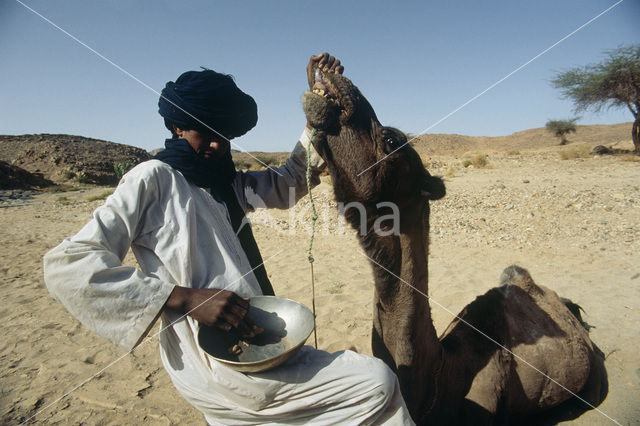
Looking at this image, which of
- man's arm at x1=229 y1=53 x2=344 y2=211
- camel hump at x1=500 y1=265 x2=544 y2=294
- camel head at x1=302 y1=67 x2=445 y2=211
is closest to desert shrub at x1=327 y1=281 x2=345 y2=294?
camel hump at x1=500 y1=265 x2=544 y2=294

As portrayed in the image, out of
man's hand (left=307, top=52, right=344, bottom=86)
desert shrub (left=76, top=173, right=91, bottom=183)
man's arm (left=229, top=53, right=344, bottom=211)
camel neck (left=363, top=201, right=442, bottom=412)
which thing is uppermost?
desert shrub (left=76, top=173, right=91, bottom=183)

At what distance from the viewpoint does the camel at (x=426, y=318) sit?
180cm

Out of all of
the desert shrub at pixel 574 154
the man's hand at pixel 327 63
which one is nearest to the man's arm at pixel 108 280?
the man's hand at pixel 327 63

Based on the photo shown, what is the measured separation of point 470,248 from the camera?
757 cm

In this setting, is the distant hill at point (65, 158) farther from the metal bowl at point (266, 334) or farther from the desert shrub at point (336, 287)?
the metal bowl at point (266, 334)

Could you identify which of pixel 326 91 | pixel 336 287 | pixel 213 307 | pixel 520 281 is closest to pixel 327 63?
pixel 326 91

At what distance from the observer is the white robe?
1.62 meters

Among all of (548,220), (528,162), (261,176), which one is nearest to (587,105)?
(528,162)

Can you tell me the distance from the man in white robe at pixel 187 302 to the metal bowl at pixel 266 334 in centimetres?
8

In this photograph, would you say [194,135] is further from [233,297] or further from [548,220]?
[548,220]

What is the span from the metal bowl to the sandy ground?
1.74m

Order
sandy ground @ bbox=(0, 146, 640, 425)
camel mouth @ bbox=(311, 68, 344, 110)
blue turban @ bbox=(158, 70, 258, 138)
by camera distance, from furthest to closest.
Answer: sandy ground @ bbox=(0, 146, 640, 425), blue turban @ bbox=(158, 70, 258, 138), camel mouth @ bbox=(311, 68, 344, 110)

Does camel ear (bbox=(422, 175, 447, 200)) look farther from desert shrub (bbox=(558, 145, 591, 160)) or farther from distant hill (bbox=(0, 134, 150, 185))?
distant hill (bbox=(0, 134, 150, 185))

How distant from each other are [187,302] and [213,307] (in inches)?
4.9
